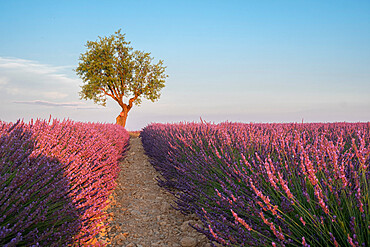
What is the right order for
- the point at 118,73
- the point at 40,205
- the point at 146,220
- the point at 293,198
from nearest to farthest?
the point at 293,198 < the point at 40,205 < the point at 146,220 < the point at 118,73

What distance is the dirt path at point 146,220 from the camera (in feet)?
10.2

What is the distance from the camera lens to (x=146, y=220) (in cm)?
372

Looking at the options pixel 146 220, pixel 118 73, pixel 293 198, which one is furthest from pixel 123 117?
pixel 293 198

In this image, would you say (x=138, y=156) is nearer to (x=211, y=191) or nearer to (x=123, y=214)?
(x=123, y=214)

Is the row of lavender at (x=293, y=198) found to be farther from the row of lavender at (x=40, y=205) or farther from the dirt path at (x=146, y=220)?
the row of lavender at (x=40, y=205)

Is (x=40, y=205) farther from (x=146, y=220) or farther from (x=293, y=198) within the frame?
(x=146, y=220)

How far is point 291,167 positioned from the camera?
248cm

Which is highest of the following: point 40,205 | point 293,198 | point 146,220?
point 293,198

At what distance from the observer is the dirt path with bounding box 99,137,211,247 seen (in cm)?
312

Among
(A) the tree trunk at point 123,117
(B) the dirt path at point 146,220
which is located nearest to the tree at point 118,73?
(A) the tree trunk at point 123,117

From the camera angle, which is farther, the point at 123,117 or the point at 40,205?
the point at 123,117

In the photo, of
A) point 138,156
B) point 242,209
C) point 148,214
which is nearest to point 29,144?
point 148,214

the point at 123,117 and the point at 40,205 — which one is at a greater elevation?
the point at 123,117

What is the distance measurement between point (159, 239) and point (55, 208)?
1411 mm
